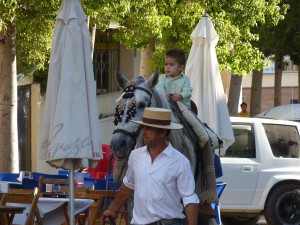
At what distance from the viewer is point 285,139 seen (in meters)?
17.8

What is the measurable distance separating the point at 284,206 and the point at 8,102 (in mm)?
5009

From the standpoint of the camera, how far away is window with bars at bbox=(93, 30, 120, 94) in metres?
30.0

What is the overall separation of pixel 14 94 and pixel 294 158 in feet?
16.1

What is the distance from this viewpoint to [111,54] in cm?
3108

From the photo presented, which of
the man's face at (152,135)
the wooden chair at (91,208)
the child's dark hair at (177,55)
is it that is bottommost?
the wooden chair at (91,208)

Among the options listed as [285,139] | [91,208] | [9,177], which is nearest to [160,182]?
[91,208]

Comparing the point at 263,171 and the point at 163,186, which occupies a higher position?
the point at 163,186

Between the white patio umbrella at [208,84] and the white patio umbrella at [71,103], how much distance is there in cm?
342

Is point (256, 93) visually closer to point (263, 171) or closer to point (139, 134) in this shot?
point (263, 171)

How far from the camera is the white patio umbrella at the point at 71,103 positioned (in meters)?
10.8

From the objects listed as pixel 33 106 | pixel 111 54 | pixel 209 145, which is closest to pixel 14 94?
pixel 209 145

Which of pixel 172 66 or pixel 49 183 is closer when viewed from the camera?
pixel 172 66

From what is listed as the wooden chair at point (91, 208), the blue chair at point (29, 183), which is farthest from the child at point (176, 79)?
the blue chair at point (29, 183)

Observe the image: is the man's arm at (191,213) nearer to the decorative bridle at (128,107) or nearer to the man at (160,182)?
the man at (160,182)
